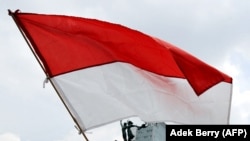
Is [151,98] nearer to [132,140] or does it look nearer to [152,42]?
[152,42]

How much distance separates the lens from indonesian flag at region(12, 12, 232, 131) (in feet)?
40.3

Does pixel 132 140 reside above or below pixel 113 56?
below

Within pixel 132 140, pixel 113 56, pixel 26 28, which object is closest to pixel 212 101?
pixel 113 56

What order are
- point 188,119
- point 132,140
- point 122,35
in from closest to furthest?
point 188,119 < point 122,35 < point 132,140

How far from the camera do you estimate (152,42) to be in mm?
13117

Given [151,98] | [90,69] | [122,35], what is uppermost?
Answer: [122,35]

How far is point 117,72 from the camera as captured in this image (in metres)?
12.9

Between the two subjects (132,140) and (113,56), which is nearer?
(113,56)

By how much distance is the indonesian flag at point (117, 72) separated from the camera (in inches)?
483

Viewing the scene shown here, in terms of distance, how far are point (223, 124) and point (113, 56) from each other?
3370 millimetres

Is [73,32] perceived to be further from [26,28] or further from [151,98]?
[151,98]

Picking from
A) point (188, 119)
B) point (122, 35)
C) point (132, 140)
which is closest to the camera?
point (188, 119)

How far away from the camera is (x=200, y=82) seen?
41.7 ft

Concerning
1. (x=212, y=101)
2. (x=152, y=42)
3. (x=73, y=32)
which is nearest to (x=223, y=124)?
(x=212, y=101)
